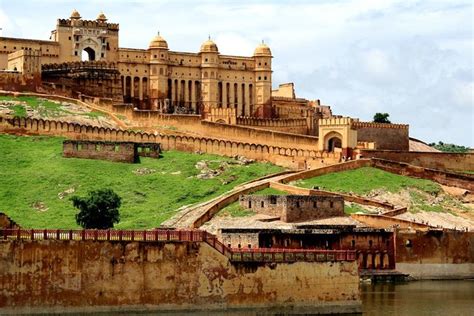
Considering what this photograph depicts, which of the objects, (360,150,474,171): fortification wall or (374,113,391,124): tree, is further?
(374,113,391,124): tree

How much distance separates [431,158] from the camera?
293ft

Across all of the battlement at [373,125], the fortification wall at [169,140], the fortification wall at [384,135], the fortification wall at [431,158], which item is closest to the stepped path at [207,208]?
the fortification wall at [169,140]

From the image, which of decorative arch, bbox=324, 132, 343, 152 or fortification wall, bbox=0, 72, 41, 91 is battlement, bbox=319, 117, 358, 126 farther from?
fortification wall, bbox=0, 72, 41, 91

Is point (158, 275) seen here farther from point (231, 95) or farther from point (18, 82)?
point (231, 95)

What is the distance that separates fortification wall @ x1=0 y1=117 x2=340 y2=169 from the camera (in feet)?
273

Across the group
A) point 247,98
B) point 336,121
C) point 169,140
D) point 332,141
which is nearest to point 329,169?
point 336,121

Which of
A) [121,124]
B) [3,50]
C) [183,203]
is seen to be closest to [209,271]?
[183,203]

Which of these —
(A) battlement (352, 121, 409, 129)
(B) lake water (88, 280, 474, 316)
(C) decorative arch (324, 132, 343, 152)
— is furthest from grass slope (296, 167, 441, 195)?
(B) lake water (88, 280, 474, 316)

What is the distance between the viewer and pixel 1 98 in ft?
288

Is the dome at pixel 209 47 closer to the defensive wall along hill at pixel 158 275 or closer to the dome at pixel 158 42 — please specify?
the dome at pixel 158 42

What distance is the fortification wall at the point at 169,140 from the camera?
3280 inches

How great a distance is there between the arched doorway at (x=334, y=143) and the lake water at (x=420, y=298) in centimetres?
2183

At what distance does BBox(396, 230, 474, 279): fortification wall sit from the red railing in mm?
18402

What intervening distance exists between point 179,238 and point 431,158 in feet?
145
